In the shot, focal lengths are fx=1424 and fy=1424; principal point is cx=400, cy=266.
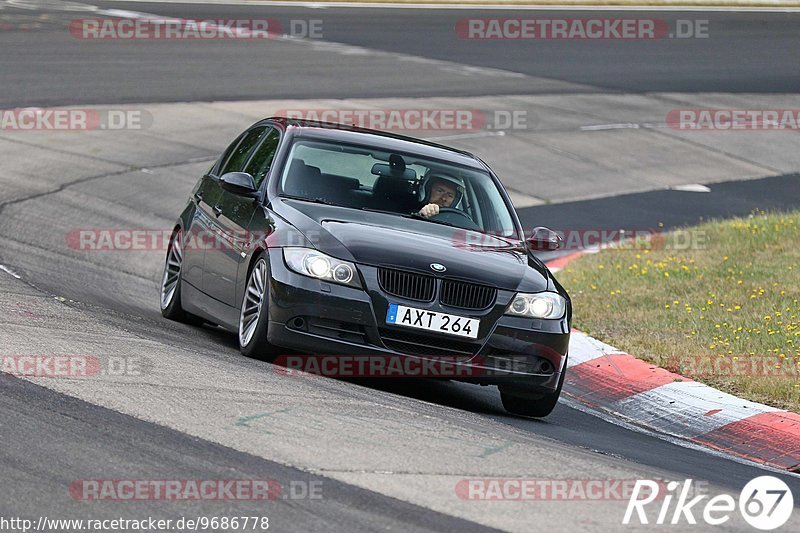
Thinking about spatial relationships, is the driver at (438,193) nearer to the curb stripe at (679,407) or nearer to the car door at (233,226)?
the car door at (233,226)

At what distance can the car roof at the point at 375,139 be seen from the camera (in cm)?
985

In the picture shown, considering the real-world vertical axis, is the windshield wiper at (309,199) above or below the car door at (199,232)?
above

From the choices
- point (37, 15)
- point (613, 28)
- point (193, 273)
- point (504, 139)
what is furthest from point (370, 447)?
point (613, 28)

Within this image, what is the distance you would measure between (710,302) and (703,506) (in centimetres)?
635

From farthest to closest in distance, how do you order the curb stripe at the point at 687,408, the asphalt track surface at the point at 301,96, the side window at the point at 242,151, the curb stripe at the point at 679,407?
1. the side window at the point at 242,151
2. the curb stripe at the point at 687,408
3. the curb stripe at the point at 679,407
4. the asphalt track surface at the point at 301,96

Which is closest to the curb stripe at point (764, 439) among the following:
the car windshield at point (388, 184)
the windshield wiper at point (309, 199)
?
the car windshield at point (388, 184)

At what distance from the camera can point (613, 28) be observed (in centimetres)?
3562

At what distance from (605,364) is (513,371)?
225 centimetres

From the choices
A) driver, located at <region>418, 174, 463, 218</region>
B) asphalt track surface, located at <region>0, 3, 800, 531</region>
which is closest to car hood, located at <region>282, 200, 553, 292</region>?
driver, located at <region>418, 174, 463, 218</region>

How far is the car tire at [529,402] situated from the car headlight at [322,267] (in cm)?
121

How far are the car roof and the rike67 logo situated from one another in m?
3.91

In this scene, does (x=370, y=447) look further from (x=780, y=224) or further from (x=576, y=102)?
(x=576, y=102)

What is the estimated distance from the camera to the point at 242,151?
1067 centimetres

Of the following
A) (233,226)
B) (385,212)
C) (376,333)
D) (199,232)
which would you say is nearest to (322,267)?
(376,333)
